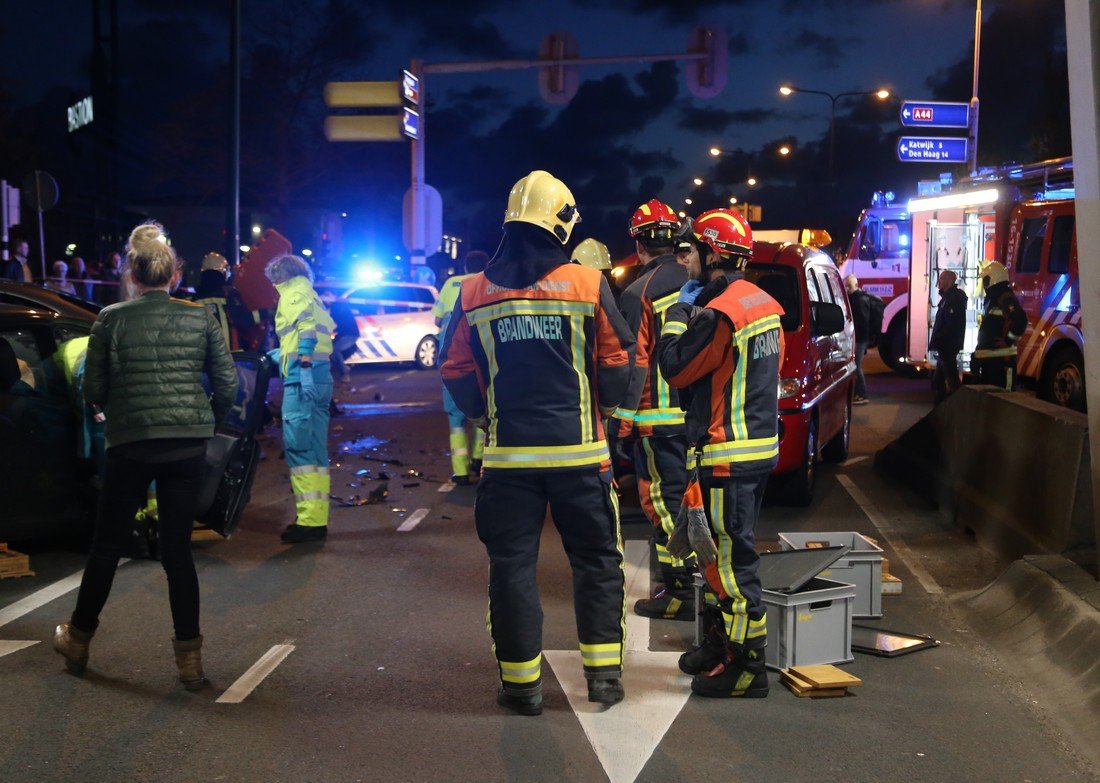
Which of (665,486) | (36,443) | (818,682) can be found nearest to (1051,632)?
(818,682)

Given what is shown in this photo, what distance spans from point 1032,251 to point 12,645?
12.8 meters

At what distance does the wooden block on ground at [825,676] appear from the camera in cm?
519

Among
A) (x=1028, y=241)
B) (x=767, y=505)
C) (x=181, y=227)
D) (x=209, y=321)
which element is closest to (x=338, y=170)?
(x=181, y=227)

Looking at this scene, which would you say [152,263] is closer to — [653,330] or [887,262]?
[653,330]

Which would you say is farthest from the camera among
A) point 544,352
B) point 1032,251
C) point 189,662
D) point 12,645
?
point 1032,251

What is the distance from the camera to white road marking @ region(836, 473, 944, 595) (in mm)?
7371

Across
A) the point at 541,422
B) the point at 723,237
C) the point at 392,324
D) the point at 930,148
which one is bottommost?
the point at 541,422

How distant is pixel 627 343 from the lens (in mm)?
4953

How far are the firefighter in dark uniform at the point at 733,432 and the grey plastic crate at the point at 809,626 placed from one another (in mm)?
273

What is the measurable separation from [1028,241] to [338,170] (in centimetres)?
3837

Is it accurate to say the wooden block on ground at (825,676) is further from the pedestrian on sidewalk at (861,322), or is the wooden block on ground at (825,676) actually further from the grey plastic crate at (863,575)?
the pedestrian on sidewalk at (861,322)

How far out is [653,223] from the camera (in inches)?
262

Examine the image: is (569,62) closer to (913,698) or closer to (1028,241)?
(1028,241)

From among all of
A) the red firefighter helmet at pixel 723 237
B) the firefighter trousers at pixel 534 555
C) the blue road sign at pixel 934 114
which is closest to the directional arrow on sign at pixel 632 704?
the firefighter trousers at pixel 534 555
